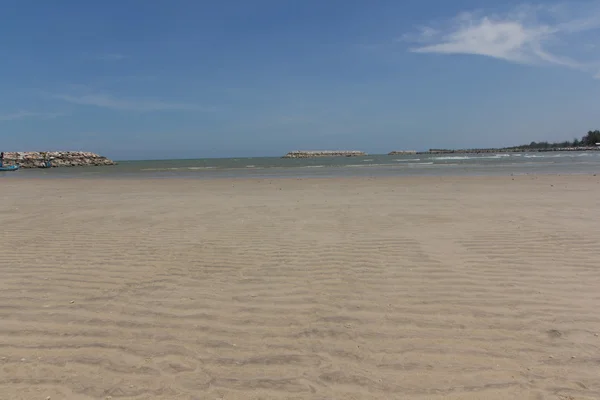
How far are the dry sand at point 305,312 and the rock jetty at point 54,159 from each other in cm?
6624

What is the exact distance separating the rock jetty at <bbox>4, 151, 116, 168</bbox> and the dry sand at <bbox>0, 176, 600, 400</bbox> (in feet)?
217

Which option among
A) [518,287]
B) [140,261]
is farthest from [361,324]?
[140,261]

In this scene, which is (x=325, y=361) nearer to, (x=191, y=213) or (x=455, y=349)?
(x=455, y=349)

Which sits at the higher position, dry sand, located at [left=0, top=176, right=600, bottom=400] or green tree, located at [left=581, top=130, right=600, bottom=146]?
green tree, located at [left=581, top=130, right=600, bottom=146]

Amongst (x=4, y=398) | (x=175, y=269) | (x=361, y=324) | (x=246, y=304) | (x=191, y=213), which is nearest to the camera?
(x=4, y=398)

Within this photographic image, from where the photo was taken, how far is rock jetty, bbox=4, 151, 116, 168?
203 ft

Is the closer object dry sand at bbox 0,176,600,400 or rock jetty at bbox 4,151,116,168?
dry sand at bbox 0,176,600,400

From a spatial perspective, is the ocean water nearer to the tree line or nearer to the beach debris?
the beach debris

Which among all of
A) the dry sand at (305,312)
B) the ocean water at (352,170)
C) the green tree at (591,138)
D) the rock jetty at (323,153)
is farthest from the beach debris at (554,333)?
the green tree at (591,138)

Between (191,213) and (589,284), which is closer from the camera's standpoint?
(589,284)

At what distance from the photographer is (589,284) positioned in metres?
4.56

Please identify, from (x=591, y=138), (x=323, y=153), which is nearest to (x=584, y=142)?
(x=591, y=138)

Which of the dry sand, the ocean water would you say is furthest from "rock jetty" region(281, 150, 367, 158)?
the dry sand

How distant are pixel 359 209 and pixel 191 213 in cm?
441
